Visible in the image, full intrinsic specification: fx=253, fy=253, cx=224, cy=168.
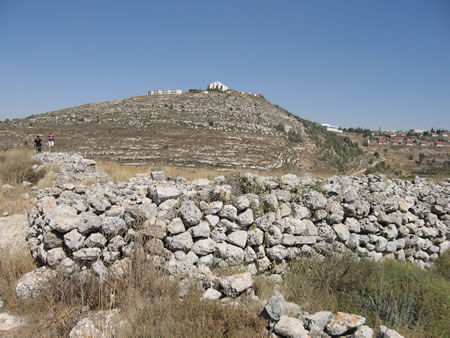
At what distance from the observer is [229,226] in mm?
4414

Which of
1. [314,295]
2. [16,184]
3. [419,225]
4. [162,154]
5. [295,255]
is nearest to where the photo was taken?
[314,295]

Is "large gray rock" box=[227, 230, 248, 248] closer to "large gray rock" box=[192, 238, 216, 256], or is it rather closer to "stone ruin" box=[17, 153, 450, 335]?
"stone ruin" box=[17, 153, 450, 335]

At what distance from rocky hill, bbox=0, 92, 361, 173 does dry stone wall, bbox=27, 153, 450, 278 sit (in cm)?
1754

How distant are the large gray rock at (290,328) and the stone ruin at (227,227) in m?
0.70

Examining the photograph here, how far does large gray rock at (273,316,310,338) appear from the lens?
Answer: 9.18ft

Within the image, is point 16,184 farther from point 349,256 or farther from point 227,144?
point 227,144

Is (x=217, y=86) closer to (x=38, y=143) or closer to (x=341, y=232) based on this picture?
(x=38, y=143)

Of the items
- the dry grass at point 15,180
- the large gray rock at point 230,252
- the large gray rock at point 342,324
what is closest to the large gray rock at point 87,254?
the large gray rock at point 230,252

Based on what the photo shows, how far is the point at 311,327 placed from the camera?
2.98 meters

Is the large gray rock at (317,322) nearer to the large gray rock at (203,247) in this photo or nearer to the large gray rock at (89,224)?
the large gray rock at (203,247)

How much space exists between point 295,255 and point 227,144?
2810 centimetres

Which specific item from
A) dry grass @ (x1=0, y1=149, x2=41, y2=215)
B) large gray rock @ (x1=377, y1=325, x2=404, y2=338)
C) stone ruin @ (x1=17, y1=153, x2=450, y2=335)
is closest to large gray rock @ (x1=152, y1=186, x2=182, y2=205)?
stone ruin @ (x1=17, y1=153, x2=450, y2=335)

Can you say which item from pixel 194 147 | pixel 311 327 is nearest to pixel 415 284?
pixel 311 327

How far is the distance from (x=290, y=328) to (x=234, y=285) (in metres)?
0.84
